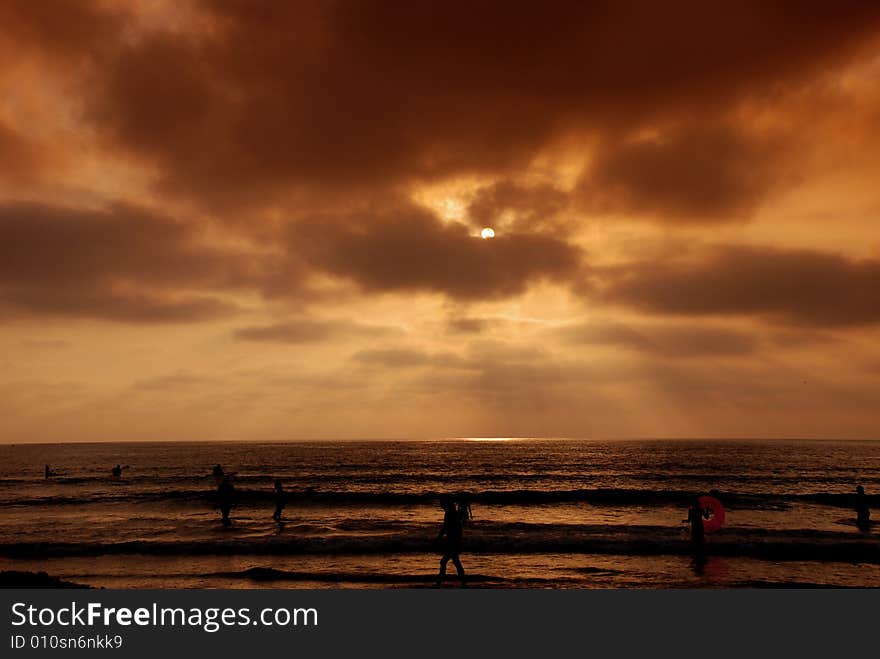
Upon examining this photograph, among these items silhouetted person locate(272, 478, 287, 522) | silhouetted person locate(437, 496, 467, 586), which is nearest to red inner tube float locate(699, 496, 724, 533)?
silhouetted person locate(437, 496, 467, 586)

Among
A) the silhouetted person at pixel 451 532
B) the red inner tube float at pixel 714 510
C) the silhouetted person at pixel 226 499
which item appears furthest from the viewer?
the silhouetted person at pixel 226 499

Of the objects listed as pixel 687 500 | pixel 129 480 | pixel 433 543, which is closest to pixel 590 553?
pixel 433 543

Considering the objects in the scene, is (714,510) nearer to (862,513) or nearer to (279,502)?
(862,513)

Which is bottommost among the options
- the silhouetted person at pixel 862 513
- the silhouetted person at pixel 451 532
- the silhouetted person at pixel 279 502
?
the silhouetted person at pixel 862 513

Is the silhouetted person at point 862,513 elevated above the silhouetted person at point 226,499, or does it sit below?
below

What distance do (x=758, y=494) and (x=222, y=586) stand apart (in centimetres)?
4685

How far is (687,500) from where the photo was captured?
44406mm

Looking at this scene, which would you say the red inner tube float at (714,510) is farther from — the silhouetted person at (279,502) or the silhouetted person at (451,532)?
the silhouetted person at (279,502)

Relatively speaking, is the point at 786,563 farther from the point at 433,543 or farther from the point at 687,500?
the point at 687,500

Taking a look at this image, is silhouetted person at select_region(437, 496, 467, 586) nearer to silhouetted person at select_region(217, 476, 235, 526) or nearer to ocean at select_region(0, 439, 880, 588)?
ocean at select_region(0, 439, 880, 588)

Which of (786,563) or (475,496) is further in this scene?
(475,496)

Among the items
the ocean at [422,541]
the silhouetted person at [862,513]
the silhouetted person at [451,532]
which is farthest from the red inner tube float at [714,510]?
the silhouetted person at [451,532]

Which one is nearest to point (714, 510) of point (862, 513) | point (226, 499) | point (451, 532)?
point (862, 513)

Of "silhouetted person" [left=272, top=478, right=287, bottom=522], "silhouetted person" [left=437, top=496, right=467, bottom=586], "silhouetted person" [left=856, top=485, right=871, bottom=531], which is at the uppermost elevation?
"silhouetted person" [left=437, top=496, right=467, bottom=586]
